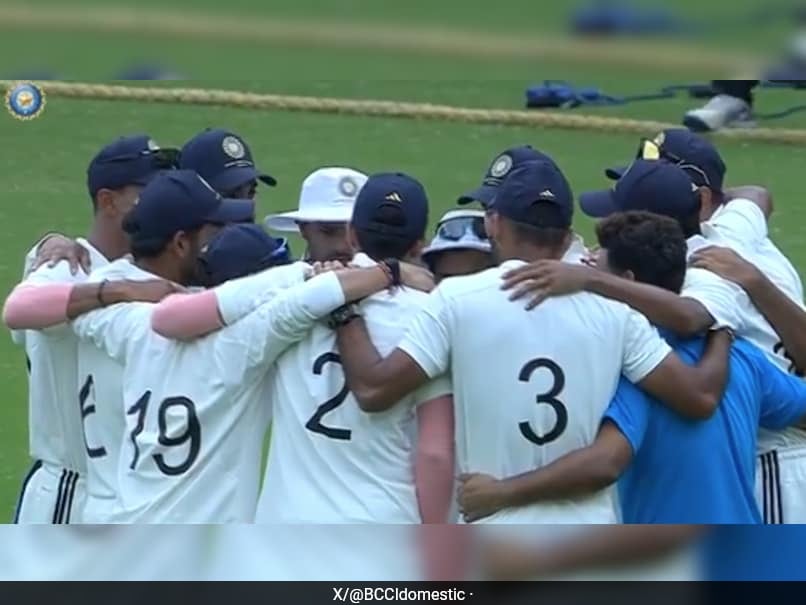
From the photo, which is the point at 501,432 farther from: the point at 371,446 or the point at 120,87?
the point at 120,87

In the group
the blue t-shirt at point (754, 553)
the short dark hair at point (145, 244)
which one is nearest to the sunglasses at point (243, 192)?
the short dark hair at point (145, 244)

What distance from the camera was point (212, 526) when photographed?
3279 millimetres

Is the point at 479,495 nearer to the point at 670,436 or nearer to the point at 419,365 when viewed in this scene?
the point at 419,365

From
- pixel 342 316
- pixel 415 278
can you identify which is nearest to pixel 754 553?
pixel 415 278

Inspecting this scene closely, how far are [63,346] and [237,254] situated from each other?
0.55 m

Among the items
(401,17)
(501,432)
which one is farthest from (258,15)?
(501,432)

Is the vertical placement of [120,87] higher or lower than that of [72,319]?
lower

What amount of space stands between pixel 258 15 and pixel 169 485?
222 centimetres

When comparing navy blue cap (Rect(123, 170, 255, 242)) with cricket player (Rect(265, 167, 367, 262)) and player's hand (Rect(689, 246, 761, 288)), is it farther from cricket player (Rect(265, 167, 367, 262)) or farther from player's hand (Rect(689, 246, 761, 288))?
player's hand (Rect(689, 246, 761, 288))

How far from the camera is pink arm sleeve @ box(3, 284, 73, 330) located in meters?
3.40

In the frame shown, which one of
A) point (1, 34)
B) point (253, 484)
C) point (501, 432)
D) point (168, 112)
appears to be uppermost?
point (1, 34)

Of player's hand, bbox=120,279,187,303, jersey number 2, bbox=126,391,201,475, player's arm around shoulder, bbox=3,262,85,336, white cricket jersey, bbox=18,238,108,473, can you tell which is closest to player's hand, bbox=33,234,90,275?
white cricket jersey, bbox=18,238,108,473

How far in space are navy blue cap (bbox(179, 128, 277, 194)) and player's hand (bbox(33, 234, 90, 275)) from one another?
65 cm

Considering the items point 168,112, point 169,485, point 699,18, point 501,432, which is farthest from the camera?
point 168,112
